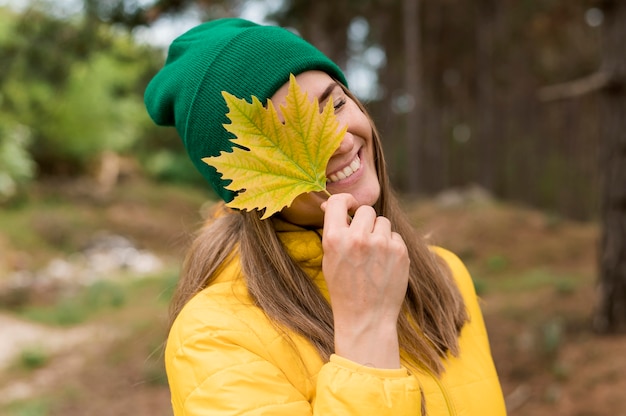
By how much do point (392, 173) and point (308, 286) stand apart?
0.91 m

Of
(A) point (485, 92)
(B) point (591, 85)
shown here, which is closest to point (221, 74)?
(B) point (591, 85)

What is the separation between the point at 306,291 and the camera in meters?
1.37

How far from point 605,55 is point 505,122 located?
1841cm

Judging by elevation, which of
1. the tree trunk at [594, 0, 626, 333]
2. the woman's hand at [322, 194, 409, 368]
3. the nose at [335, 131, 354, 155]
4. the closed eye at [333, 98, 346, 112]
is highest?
the closed eye at [333, 98, 346, 112]

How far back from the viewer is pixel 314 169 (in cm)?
126

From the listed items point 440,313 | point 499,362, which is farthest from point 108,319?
point 440,313

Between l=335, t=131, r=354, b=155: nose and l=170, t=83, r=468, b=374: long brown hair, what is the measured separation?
0.65 ft

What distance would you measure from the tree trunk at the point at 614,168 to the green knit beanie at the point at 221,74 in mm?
4066

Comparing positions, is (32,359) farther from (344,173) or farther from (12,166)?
(12,166)

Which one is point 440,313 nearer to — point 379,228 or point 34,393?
point 379,228

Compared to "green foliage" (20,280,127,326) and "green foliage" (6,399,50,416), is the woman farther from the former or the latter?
"green foliage" (20,280,127,326)

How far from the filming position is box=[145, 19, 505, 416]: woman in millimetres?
1118

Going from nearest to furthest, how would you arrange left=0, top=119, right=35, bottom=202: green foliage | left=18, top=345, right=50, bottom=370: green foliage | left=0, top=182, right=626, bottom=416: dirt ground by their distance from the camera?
left=0, top=182, right=626, bottom=416: dirt ground < left=18, top=345, right=50, bottom=370: green foliage < left=0, top=119, right=35, bottom=202: green foliage

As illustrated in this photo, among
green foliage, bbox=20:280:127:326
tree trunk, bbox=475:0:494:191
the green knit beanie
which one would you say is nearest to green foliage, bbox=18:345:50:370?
green foliage, bbox=20:280:127:326
